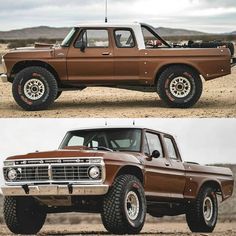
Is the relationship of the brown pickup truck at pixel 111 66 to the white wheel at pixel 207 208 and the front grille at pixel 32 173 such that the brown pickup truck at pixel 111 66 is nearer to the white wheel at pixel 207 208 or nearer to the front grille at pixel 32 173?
the white wheel at pixel 207 208

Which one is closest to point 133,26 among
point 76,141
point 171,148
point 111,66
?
point 111,66

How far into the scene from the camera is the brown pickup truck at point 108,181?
9.48 meters

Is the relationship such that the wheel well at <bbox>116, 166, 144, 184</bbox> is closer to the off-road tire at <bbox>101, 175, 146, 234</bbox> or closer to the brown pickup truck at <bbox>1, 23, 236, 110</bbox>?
the off-road tire at <bbox>101, 175, 146, 234</bbox>

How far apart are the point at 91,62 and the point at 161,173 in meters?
2.16

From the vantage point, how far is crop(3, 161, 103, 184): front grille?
31.1 ft

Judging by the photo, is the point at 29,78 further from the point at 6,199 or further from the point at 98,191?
the point at 98,191

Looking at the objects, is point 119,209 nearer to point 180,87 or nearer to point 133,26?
point 180,87

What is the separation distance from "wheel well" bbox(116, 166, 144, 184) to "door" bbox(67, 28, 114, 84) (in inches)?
85.7

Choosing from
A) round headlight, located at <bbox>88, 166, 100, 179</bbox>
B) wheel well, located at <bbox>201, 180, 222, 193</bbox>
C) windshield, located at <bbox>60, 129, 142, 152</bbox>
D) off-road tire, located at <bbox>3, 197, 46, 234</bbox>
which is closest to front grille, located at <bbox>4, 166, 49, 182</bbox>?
off-road tire, located at <bbox>3, 197, 46, 234</bbox>

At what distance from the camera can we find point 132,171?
10031 mm

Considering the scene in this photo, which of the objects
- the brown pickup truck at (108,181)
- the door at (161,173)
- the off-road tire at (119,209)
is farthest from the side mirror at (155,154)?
the off-road tire at (119,209)

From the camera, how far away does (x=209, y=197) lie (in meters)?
12.3

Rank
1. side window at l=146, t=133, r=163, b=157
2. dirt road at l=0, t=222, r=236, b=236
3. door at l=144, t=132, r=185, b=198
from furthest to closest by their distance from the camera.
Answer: dirt road at l=0, t=222, r=236, b=236
side window at l=146, t=133, r=163, b=157
door at l=144, t=132, r=185, b=198

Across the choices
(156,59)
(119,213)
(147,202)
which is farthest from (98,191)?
(156,59)
